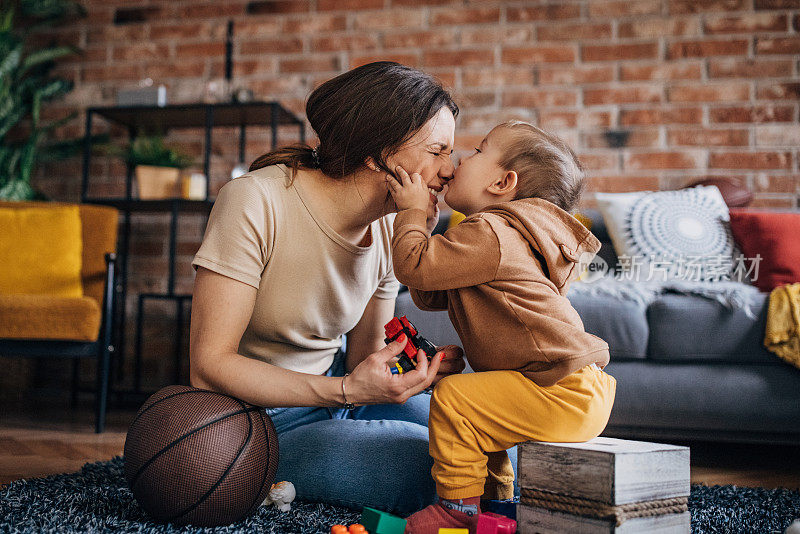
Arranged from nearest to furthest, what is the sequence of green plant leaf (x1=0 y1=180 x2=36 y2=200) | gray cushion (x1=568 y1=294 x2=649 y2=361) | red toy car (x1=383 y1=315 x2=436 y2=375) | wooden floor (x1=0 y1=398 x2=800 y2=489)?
1. red toy car (x1=383 y1=315 x2=436 y2=375)
2. wooden floor (x1=0 y1=398 x2=800 y2=489)
3. gray cushion (x1=568 y1=294 x2=649 y2=361)
4. green plant leaf (x1=0 y1=180 x2=36 y2=200)

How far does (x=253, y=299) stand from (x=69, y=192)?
2.65m

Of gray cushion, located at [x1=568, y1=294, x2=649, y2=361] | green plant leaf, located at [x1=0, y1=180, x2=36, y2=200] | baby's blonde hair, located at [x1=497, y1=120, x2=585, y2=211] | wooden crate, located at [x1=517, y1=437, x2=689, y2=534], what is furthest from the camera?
green plant leaf, located at [x1=0, y1=180, x2=36, y2=200]

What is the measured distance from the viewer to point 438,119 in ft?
4.30

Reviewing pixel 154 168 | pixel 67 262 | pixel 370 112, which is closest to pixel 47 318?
pixel 67 262

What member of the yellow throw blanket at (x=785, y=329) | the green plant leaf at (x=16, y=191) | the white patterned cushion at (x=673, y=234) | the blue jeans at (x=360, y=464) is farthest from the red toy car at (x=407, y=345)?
the green plant leaf at (x=16, y=191)

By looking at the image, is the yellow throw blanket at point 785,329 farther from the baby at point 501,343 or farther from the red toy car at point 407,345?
the red toy car at point 407,345

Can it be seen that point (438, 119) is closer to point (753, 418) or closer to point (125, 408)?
point (753, 418)

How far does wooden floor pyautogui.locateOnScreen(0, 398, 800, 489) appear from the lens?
1702 millimetres

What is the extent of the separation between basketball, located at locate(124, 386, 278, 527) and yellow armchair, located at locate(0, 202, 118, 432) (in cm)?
129

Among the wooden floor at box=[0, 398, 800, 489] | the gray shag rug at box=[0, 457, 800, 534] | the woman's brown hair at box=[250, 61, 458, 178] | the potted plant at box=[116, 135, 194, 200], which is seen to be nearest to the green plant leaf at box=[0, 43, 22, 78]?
the potted plant at box=[116, 135, 194, 200]

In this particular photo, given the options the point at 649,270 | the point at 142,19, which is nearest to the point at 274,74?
the point at 142,19

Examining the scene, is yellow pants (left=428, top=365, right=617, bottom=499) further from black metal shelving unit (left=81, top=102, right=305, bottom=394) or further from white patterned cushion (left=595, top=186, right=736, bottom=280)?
black metal shelving unit (left=81, top=102, right=305, bottom=394)

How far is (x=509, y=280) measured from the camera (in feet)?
3.71

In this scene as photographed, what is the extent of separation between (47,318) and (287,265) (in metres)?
1.32
